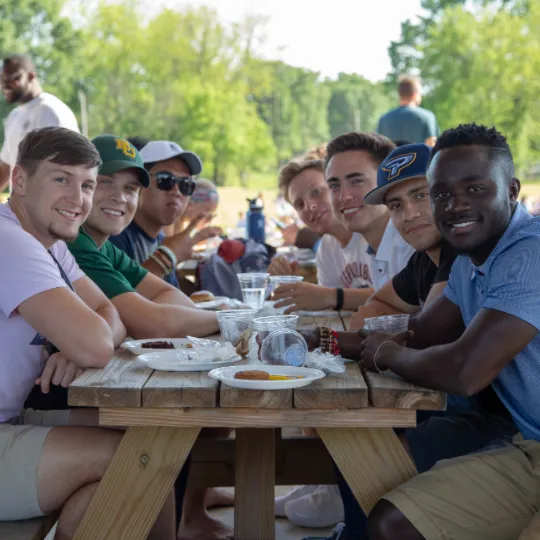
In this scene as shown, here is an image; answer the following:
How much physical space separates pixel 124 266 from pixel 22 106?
315 centimetres

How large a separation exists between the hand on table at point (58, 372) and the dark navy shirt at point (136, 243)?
5.45ft

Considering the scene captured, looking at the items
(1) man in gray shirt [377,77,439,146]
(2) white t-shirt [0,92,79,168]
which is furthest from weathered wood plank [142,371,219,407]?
(1) man in gray shirt [377,77,439,146]

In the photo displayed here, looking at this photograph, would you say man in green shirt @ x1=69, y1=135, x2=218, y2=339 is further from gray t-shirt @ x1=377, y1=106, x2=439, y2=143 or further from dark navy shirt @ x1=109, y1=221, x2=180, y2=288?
gray t-shirt @ x1=377, y1=106, x2=439, y2=143

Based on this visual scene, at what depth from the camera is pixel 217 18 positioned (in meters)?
38.8

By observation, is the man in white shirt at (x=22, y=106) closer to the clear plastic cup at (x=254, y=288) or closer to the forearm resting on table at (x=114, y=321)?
the clear plastic cup at (x=254, y=288)

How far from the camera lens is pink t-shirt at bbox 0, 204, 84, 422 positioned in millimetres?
2080

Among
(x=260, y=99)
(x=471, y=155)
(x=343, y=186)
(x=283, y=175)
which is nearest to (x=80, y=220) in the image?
(x=471, y=155)

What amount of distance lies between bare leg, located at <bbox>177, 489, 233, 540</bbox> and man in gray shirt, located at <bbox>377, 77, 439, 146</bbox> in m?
5.31

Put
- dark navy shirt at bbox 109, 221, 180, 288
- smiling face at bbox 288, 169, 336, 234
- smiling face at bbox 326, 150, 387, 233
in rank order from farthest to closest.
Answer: smiling face at bbox 288, 169, 336, 234 < dark navy shirt at bbox 109, 221, 180, 288 < smiling face at bbox 326, 150, 387, 233

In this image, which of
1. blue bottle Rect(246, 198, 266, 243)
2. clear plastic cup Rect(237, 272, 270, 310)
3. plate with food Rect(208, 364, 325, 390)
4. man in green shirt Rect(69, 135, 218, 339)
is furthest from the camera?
blue bottle Rect(246, 198, 266, 243)

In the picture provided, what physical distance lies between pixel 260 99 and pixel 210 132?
147 inches

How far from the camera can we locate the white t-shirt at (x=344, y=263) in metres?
4.04

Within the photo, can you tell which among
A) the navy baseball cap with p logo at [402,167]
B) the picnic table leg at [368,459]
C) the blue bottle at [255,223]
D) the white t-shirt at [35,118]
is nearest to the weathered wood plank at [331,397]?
the picnic table leg at [368,459]

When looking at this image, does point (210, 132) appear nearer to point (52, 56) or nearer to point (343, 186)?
point (52, 56)
